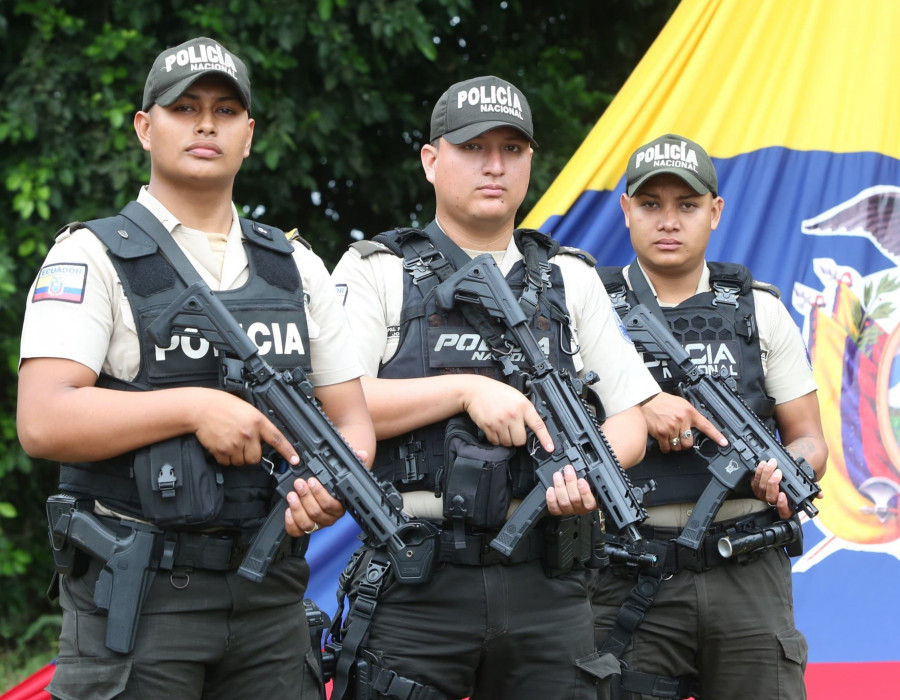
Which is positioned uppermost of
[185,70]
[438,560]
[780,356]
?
[185,70]

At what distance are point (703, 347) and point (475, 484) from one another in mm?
1087

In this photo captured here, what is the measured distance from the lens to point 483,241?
3.08 meters

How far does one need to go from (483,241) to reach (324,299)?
1.87ft

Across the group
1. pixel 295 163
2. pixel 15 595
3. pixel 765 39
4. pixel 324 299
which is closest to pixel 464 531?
pixel 324 299

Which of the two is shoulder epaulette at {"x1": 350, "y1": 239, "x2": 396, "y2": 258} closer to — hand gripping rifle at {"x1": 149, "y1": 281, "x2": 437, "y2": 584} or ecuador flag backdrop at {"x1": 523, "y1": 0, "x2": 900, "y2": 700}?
hand gripping rifle at {"x1": 149, "y1": 281, "x2": 437, "y2": 584}

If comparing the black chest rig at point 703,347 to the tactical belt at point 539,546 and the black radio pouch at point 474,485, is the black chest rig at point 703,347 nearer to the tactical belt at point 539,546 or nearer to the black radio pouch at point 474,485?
the tactical belt at point 539,546

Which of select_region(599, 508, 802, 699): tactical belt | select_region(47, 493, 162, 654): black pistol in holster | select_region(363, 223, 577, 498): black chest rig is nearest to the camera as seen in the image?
select_region(47, 493, 162, 654): black pistol in holster

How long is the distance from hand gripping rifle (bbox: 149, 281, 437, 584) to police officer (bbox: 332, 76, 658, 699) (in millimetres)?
342

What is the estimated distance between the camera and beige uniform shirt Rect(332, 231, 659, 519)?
2.92 metres

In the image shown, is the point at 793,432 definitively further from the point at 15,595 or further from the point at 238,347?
the point at 15,595

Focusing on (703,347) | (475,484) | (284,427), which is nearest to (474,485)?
(475,484)

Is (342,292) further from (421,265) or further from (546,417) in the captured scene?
(546,417)

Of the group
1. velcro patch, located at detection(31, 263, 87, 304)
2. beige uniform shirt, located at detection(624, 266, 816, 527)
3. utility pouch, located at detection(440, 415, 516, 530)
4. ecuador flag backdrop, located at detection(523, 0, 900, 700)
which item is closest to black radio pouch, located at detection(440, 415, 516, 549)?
utility pouch, located at detection(440, 415, 516, 530)

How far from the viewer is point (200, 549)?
2.36 meters
